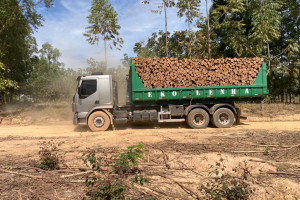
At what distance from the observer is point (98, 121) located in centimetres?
948

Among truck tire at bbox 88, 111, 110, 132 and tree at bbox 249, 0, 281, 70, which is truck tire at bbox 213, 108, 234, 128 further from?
tree at bbox 249, 0, 281, 70

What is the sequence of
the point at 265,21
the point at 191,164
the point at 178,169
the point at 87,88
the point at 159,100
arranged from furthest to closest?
1. the point at 265,21
2. the point at 159,100
3. the point at 87,88
4. the point at 191,164
5. the point at 178,169

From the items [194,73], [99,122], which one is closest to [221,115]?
[194,73]

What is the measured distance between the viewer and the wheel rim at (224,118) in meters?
9.70

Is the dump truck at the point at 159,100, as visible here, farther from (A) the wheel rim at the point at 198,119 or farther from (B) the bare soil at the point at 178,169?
(B) the bare soil at the point at 178,169

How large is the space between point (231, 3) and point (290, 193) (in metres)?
14.5

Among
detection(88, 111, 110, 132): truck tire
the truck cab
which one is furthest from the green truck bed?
detection(88, 111, 110, 132): truck tire

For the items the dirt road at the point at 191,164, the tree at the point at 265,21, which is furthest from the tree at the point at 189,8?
the dirt road at the point at 191,164

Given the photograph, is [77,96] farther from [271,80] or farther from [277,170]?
[271,80]

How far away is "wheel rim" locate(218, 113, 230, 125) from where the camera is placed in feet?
31.8

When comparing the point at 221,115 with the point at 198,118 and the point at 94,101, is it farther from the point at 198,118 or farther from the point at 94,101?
the point at 94,101

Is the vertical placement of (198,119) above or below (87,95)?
below

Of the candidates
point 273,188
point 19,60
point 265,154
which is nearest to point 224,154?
point 265,154

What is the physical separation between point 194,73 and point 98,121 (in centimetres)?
504
